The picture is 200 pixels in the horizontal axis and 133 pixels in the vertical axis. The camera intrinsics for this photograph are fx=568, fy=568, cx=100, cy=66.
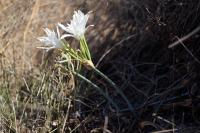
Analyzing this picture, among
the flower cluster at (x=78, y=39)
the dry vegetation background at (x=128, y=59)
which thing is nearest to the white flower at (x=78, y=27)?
the flower cluster at (x=78, y=39)

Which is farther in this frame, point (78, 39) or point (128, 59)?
point (128, 59)

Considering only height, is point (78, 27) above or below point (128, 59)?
above

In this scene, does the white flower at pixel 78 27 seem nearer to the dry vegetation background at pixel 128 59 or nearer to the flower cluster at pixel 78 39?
the flower cluster at pixel 78 39

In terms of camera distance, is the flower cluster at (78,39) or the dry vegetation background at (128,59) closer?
the flower cluster at (78,39)

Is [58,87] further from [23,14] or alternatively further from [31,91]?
[23,14]

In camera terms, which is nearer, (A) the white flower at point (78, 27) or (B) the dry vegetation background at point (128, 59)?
(A) the white flower at point (78, 27)

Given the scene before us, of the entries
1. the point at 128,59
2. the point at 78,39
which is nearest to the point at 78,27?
the point at 78,39

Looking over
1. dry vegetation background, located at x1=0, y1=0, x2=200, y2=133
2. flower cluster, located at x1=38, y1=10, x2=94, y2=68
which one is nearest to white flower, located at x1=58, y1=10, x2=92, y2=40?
flower cluster, located at x1=38, y1=10, x2=94, y2=68

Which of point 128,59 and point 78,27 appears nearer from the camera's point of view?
point 78,27

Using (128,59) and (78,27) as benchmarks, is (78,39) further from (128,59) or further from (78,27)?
(128,59)

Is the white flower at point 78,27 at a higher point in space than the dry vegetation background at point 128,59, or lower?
higher

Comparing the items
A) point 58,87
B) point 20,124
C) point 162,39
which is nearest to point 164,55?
point 162,39
